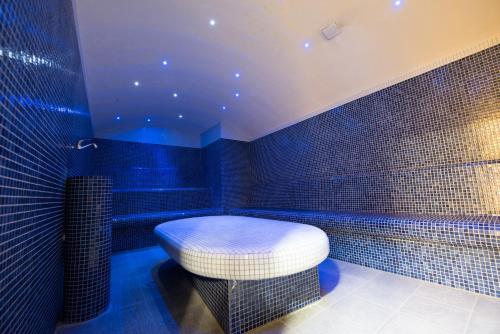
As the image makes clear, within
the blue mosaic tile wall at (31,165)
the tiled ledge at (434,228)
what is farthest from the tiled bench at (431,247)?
the blue mosaic tile wall at (31,165)

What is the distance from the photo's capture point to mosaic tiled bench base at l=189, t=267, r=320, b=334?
1.26 metres

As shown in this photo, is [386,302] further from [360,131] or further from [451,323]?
[360,131]

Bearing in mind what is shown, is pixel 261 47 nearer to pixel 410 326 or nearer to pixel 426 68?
pixel 426 68

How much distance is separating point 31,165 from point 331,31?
293 cm

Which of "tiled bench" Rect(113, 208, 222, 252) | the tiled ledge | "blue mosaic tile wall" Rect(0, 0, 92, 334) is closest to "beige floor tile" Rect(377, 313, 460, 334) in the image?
the tiled ledge

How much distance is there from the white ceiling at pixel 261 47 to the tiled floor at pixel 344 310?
2577 mm

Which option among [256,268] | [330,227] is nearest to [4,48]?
[256,268]

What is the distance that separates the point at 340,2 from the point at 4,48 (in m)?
2.61

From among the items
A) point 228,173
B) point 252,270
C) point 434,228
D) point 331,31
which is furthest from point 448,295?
point 228,173

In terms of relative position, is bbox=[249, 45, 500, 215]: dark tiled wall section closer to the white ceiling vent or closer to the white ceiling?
the white ceiling

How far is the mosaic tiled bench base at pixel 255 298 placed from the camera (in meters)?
1.26

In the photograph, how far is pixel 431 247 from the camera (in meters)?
1.92

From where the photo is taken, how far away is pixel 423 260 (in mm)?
1942

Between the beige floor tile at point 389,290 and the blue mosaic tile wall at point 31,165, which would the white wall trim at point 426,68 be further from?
the blue mosaic tile wall at point 31,165
